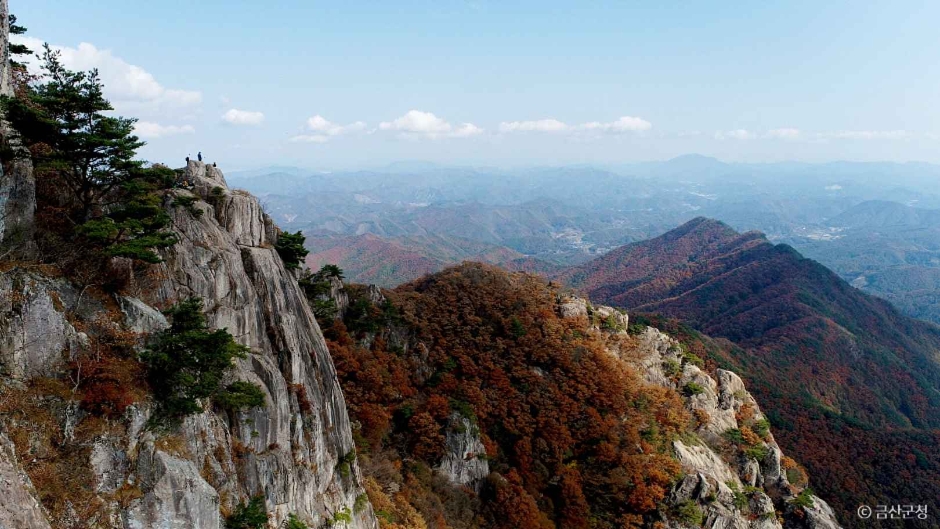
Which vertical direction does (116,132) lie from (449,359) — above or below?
above

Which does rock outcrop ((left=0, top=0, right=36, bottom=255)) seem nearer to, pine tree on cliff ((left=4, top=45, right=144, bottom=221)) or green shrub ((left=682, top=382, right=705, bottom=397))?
pine tree on cliff ((left=4, top=45, right=144, bottom=221))

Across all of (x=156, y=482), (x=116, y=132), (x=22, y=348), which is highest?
(x=116, y=132)

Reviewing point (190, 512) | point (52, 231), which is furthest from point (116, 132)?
point (190, 512)

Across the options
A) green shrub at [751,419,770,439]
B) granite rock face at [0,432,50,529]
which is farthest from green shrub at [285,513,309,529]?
green shrub at [751,419,770,439]

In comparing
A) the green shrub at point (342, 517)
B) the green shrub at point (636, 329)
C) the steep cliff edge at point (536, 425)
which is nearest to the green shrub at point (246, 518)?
the green shrub at point (342, 517)

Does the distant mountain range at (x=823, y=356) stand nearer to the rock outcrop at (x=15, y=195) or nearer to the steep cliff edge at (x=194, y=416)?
the steep cliff edge at (x=194, y=416)

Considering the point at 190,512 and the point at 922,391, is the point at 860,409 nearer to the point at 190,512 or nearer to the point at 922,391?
the point at 922,391
